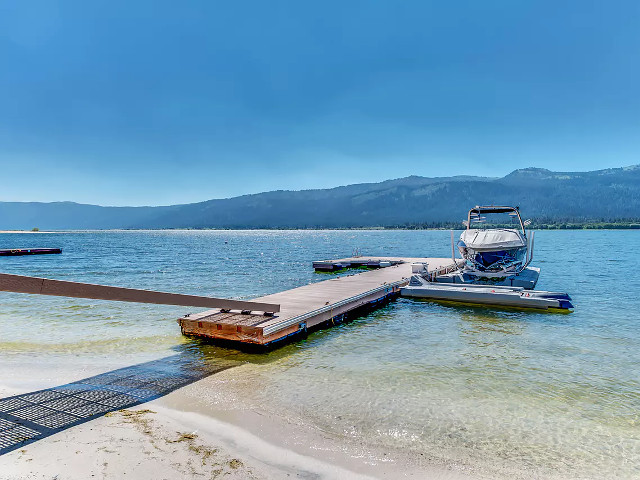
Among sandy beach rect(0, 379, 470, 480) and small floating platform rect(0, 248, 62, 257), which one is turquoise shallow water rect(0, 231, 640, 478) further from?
small floating platform rect(0, 248, 62, 257)

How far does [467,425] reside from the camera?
6.61 metres

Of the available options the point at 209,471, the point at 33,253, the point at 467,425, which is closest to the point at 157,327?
the point at 209,471

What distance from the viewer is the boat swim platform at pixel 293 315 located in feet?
34.7

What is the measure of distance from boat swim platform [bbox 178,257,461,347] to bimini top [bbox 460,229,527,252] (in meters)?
4.44

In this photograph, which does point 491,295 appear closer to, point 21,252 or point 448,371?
point 448,371

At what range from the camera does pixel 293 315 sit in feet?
39.8

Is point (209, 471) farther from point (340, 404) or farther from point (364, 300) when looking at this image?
point (364, 300)

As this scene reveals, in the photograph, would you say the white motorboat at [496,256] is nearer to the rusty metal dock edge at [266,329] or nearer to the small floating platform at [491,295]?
the small floating platform at [491,295]

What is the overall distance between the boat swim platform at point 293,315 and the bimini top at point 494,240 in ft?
14.6

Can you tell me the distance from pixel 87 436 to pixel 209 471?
2.29 m

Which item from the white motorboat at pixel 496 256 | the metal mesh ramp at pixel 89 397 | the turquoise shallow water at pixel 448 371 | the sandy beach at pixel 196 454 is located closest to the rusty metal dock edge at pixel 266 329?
the turquoise shallow water at pixel 448 371

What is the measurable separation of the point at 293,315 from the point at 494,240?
12.7 metres

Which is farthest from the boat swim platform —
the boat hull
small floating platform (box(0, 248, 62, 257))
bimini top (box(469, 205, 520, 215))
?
small floating platform (box(0, 248, 62, 257))

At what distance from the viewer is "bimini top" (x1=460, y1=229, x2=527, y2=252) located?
63.4 ft
